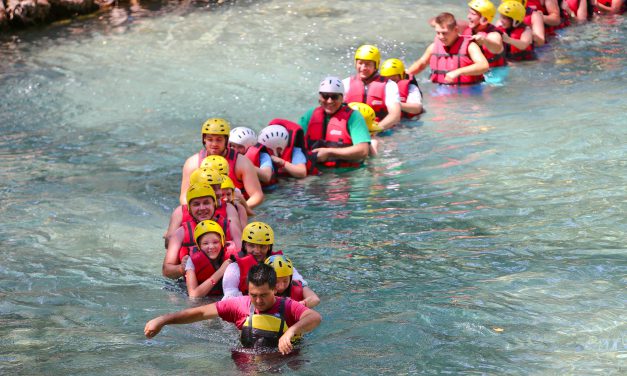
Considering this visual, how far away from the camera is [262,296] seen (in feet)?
20.8

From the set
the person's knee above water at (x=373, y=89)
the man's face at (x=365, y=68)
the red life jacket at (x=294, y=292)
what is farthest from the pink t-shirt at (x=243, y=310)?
the man's face at (x=365, y=68)

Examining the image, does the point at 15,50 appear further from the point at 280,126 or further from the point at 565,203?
the point at 565,203

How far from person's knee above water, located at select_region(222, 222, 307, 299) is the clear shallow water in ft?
1.05

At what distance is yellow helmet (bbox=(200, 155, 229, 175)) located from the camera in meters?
8.90

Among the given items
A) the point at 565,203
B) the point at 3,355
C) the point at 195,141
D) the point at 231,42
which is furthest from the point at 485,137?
the point at 3,355

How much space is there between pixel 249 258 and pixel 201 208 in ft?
2.91

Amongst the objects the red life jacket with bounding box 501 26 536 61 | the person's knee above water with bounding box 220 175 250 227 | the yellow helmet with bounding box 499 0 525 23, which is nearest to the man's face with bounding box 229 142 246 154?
the person's knee above water with bounding box 220 175 250 227

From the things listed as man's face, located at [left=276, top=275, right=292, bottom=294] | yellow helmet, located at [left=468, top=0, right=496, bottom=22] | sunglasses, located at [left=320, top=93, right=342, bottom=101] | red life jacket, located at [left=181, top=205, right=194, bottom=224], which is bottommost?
man's face, located at [left=276, top=275, right=292, bottom=294]

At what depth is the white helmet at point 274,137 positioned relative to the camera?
10609 mm

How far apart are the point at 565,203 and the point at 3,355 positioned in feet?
16.8

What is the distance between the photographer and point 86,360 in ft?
22.0

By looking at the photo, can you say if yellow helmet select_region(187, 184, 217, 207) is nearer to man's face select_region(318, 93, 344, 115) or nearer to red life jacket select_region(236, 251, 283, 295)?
red life jacket select_region(236, 251, 283, 295)

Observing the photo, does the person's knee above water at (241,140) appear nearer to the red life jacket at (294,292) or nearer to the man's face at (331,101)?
the man's face at (331,101)

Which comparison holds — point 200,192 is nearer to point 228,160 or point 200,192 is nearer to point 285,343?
point 228,160
